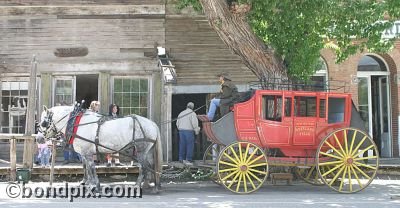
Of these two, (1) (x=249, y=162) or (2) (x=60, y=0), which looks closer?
(1) (x=249, y=162)

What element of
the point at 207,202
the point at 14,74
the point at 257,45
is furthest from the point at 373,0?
the point at 14,74

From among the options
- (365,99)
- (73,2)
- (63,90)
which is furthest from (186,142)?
(365,99)

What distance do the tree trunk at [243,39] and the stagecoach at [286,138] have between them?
181 cm

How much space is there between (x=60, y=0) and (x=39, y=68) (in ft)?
7.62

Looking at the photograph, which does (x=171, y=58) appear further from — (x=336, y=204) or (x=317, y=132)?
(x=336, y=204)

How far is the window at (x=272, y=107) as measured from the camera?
10398mm

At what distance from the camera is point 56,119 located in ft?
33.1

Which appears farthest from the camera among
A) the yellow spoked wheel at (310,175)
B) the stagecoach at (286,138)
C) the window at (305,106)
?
Answer: the yellow spoked wheel at (310,175)

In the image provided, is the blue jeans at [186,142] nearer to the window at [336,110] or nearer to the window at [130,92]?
the window at [130,92]

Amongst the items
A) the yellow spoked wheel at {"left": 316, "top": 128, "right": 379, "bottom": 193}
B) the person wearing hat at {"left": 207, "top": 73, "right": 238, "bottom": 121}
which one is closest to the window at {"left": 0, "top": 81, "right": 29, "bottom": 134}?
the person wearing hat at {"left": 207, "top": 73, "right": 238, "bottom": 121}

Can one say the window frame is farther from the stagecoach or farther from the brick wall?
the brick wall

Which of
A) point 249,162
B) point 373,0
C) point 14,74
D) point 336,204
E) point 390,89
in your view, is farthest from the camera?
point 390,89

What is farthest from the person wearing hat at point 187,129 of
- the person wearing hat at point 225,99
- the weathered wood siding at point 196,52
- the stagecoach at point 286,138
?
the weathered wood siding at point 196,52

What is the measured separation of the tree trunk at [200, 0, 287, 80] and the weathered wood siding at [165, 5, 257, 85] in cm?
375
